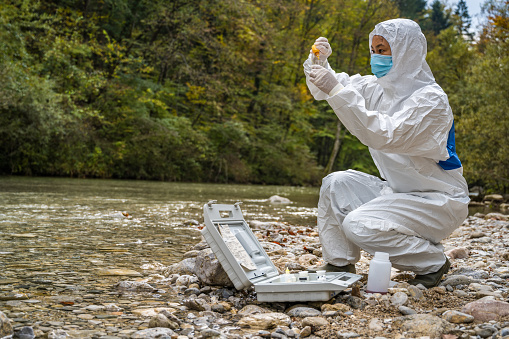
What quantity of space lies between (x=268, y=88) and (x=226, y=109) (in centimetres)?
386

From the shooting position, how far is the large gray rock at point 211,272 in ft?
9.76

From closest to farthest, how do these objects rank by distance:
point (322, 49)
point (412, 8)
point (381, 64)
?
point (381, 64), point (322, 49), point (412, 8)

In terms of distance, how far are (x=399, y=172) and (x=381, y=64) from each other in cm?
71

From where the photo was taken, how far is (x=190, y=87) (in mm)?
20234

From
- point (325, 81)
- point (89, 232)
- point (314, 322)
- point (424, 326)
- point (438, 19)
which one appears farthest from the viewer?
point (438, 19)

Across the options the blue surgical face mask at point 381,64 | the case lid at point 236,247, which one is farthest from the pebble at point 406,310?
the blue surgical face mask at point 381,64

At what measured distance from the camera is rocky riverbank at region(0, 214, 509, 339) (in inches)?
86.7

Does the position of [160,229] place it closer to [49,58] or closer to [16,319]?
[16,319]

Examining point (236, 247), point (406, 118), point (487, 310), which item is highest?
point (406, 118)

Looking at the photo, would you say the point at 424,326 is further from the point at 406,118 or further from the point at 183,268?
the point at 183,268

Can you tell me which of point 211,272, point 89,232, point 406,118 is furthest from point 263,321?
point 89,232

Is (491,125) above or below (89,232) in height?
above

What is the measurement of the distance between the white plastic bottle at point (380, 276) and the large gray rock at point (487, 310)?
0.44 metres

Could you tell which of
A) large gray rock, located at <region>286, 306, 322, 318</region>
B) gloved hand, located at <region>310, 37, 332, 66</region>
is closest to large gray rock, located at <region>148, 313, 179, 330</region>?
large gray rock, located at <region>286, 306, 322, 318</region>
